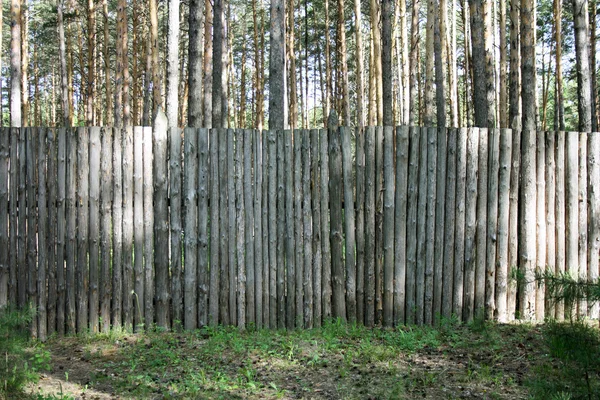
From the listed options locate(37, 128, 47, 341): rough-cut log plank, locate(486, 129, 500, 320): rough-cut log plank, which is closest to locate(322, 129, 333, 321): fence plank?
locate(486, 129, 500, 320): rough-cut log plank

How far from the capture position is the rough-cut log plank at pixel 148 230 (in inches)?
245

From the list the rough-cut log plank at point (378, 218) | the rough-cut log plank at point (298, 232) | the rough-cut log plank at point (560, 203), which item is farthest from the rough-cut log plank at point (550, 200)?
the rough-cut log plank at point (298, 232)

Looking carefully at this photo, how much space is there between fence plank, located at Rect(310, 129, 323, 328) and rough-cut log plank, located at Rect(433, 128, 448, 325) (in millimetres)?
1389

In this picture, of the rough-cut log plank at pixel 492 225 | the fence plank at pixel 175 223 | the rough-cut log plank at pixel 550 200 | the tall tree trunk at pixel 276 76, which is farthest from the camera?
the tall tree trunk at pixel 276 76

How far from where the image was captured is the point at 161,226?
6.23m

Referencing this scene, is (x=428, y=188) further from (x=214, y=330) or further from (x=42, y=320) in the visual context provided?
(x=42, y=320)

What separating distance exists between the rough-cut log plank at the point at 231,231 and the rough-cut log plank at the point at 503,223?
125 inches

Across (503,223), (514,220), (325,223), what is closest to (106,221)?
(325,223)

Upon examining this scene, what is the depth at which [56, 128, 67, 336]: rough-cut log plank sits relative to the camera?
6141 millimetres

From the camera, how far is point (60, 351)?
577cm

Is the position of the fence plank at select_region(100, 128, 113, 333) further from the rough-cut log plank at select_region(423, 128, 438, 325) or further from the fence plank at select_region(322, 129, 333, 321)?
the rough-cut log plank at select_region(423, 128, 438, 325)

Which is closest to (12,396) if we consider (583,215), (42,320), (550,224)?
(42,320)

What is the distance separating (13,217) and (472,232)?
548 cm

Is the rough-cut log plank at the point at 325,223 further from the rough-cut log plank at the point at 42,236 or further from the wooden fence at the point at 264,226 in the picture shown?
the rough-cut log plank at the point at 42,236
